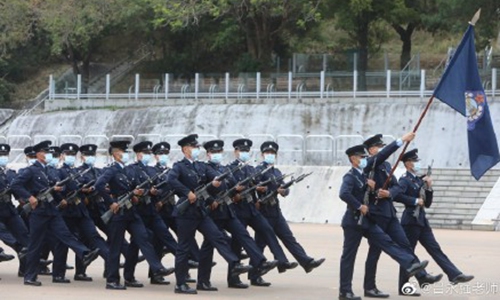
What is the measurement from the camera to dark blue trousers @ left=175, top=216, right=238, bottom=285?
55.1 ft

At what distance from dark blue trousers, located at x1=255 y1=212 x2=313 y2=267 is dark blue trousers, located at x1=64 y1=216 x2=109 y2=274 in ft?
6.89

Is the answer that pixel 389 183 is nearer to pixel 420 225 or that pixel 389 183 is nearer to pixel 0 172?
pixel 420 225

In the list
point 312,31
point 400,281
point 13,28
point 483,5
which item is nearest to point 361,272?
point 400,281

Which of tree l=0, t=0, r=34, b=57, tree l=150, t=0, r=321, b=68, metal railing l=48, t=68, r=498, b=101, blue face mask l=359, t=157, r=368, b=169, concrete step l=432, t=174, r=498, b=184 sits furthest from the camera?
tree l=0, t=0, r=34, b=57

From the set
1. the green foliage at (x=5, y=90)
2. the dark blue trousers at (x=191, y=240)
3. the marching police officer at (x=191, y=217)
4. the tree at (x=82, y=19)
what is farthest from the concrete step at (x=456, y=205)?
the green foliage at (x=5, y=90)

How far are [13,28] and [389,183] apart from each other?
37698 millimetres

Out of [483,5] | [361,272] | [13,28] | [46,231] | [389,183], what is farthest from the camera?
[13,28]

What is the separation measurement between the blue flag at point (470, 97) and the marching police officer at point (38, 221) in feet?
16.8

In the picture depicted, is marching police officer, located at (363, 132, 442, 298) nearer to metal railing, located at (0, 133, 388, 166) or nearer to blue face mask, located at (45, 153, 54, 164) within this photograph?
blue face mask, located at (45, 153, 54, 164)

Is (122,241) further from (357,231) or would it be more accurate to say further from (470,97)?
(470,97)

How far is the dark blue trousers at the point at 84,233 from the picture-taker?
18469 millimetres

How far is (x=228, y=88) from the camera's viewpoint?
43.5 metres

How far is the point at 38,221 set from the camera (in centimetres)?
1794

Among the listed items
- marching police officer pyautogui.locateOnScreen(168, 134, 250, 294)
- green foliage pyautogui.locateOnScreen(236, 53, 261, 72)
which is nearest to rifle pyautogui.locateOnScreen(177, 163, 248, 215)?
marching police officer pyautogui.locateOnScreen(168, 134, 250, 294)
